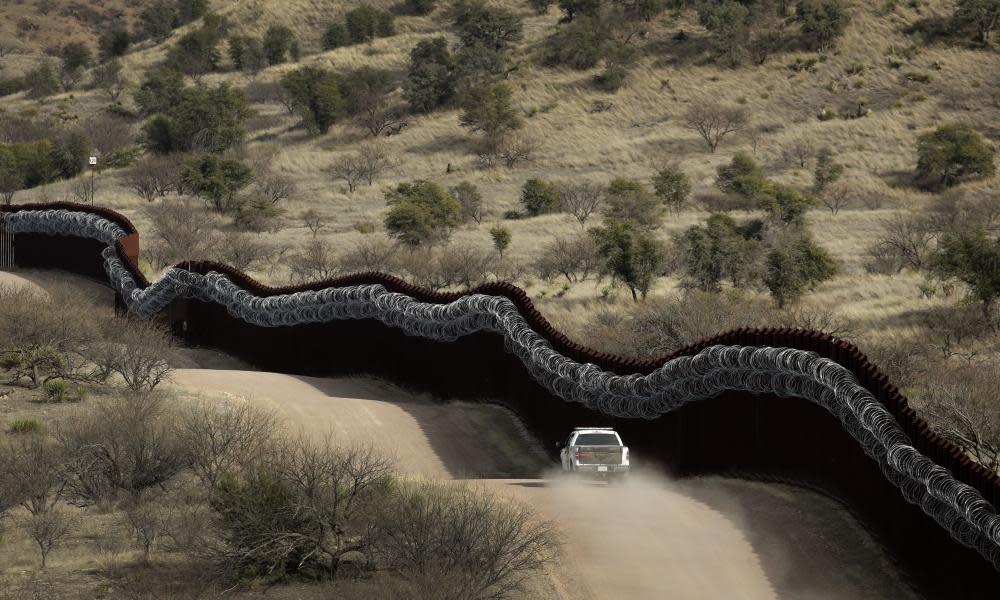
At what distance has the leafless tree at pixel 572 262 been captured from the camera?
174 ft

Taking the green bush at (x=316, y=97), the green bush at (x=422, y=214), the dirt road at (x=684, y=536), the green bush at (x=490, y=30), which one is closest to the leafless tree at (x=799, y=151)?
the green bush at (x=422, y=214)

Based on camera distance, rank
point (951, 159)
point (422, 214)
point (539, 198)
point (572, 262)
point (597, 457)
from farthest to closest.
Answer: point (951, 159), point (539, 198), point (422, 214), point (572, 262), point (597, 457)

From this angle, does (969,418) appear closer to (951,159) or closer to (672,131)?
(951,159)

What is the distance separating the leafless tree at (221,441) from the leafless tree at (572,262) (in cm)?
2841

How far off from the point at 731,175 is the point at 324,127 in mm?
28476

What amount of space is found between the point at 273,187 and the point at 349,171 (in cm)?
540

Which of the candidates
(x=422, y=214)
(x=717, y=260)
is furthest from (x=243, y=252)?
(x=717, y=260)

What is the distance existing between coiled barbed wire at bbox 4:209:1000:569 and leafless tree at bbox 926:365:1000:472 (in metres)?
4.47

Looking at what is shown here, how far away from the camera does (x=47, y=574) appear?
18266mm

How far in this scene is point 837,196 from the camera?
70125mm

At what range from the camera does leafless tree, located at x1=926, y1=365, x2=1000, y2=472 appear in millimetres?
23625

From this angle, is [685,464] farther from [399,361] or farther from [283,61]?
[283,61]

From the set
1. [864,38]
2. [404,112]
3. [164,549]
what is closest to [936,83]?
[864,38]

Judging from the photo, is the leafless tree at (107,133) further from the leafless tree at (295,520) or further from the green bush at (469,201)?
the leafless tree at (295,520)
